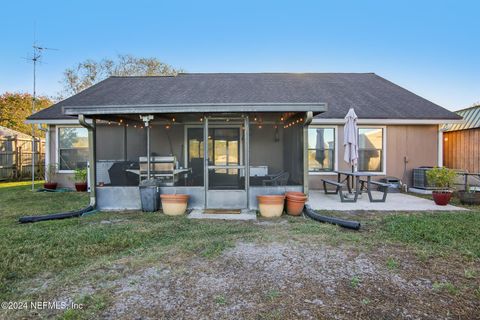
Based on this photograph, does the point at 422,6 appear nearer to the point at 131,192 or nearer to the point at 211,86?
the point at 211,86

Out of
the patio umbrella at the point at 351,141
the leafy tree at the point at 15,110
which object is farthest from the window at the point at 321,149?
the leafy tree at the point at 15,110

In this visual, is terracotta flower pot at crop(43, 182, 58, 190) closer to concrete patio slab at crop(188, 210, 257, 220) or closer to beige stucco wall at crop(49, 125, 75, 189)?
beige stucco wall at crop(49, 125, 75, 189)

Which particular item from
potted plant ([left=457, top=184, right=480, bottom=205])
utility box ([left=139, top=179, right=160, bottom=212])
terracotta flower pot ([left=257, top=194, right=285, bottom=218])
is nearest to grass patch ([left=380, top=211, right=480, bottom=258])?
potted plant ([left=457, top=184, right=480, bottom=205])

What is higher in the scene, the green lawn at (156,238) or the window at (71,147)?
the window at (71,147)

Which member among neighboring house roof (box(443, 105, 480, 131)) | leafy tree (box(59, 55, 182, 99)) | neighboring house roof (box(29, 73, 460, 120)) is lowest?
neighboring house roof (box(443, 105, 480, 131))

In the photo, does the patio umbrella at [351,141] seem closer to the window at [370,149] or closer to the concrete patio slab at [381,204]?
the concrete patio slab at [381,204]

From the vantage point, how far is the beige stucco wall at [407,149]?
966 cm

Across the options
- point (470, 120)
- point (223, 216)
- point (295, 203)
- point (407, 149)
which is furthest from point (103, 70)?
point (470, 120)

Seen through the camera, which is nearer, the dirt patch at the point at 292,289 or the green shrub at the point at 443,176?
the dirt patch at the point at 292,289

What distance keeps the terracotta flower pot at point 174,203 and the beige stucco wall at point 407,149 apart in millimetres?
5019

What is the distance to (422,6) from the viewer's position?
36.8ft

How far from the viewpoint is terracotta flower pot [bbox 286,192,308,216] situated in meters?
6.11

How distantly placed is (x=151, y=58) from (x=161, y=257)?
70.8 ft

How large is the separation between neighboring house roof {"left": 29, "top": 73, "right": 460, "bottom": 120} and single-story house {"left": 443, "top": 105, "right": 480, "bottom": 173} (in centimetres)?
183
